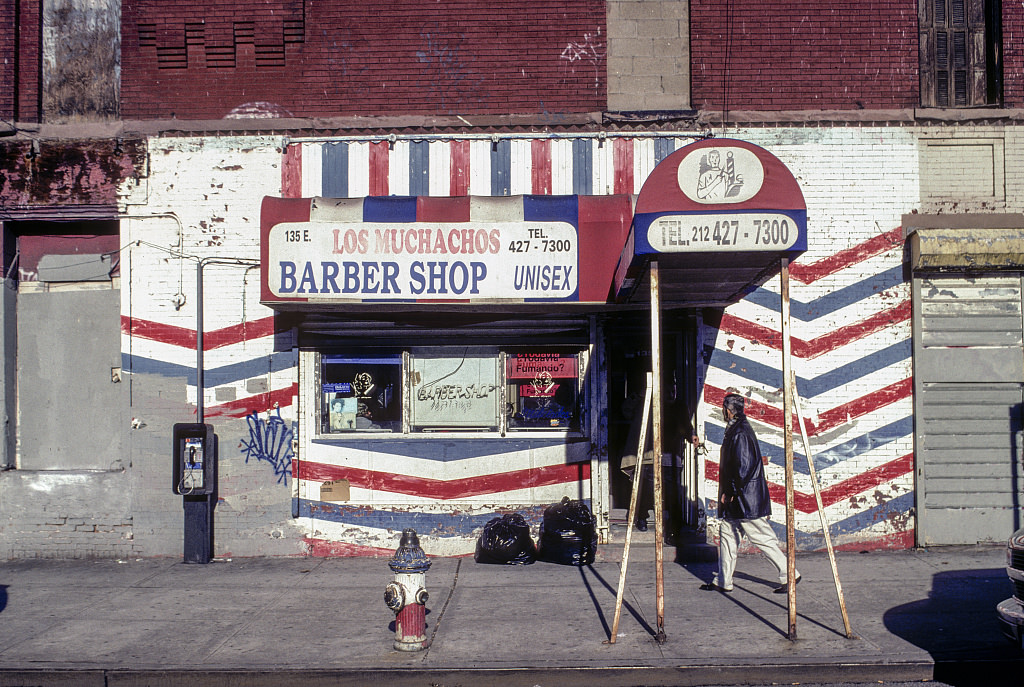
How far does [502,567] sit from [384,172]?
498cm

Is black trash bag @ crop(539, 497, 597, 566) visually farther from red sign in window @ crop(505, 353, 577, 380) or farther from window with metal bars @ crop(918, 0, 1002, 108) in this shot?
window with metal bars @ crop(918, 0, 1002, 108)

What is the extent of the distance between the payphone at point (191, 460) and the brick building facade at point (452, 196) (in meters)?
0.42

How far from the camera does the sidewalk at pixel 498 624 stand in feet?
19.9

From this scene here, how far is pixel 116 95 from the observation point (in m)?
10.3

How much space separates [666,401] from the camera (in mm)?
10297

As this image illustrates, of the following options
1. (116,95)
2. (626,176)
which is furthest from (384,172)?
(116,95)

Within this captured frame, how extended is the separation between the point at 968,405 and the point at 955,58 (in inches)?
174

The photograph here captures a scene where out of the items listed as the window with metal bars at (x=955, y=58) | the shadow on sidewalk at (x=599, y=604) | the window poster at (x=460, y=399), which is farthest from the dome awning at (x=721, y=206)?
the window with metal bars at (x=955, y=58)

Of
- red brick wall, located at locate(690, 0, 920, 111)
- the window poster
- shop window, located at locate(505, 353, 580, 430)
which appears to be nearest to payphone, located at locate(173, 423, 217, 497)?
the window poster

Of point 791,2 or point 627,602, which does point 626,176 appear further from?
point 627,602

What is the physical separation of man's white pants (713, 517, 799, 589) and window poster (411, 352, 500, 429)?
327 cm

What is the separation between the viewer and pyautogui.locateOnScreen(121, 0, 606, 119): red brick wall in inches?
401

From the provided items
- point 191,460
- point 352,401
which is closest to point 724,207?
point 352,401

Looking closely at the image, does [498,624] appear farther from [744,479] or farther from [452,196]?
[452,196]
